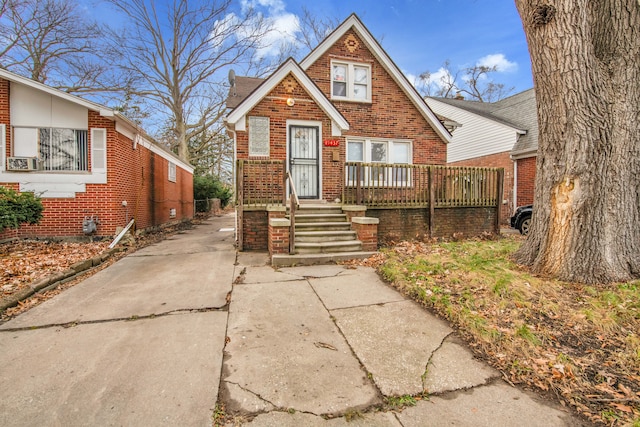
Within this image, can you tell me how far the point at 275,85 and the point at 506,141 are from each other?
11408mm

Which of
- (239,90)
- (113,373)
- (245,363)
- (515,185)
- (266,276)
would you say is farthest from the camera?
(515,185)

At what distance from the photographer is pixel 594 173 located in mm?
4117

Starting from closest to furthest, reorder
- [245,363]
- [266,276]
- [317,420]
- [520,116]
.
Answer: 1. [317,420]
2. [245,363]
3. [266,276]
4. [520,116]

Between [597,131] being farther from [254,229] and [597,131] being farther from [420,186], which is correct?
[254,229]

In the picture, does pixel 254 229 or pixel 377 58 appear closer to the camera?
pixel 254 229

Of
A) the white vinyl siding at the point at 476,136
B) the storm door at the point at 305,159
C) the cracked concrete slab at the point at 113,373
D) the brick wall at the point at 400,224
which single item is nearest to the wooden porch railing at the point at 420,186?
the brick wall at the point at 400,224

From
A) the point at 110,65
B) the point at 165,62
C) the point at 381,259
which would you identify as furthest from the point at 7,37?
the point at 381,259

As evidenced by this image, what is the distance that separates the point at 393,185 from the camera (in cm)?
764

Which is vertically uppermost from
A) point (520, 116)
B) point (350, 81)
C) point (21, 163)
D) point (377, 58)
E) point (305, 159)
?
point (377, 58)

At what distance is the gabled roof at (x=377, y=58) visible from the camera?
10.1 m

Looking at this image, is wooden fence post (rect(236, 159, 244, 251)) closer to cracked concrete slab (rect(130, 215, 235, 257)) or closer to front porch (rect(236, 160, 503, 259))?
front porch (rect(236, 160, 503, 259))

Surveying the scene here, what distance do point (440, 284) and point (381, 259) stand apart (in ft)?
5.75

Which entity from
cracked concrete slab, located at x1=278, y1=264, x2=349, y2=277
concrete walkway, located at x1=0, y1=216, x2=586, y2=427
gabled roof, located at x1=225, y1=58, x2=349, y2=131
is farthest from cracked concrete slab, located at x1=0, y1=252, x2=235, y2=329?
gabled roof, located at x1=225, y1=58, x2=349, y2=131

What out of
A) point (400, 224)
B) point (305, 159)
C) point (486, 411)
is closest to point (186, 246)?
point (305, 159)
